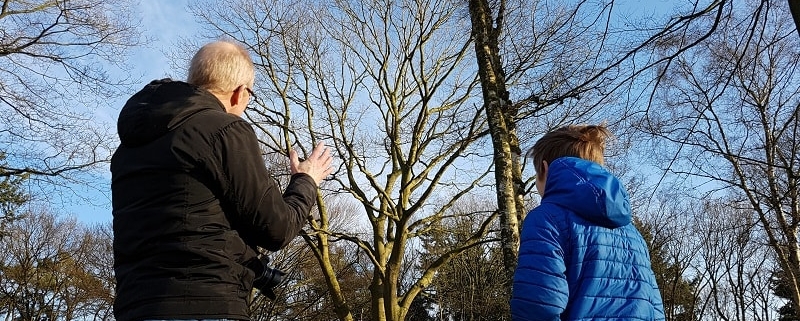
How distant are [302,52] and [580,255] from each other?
39.2 ft

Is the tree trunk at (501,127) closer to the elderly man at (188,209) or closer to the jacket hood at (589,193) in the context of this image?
the jacket hood at (589,193)

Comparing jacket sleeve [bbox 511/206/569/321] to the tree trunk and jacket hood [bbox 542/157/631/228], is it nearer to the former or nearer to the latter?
jacket hood [bbox 542/157/631/228]

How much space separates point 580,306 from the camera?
200 cm

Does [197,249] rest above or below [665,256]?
below

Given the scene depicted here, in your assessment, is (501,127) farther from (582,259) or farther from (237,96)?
(237,96)

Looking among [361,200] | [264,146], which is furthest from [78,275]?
[361,200]

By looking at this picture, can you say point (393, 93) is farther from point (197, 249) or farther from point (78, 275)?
point (78, 275)

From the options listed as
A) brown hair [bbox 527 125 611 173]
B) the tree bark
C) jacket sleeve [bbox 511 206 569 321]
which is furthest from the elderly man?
the tree bark

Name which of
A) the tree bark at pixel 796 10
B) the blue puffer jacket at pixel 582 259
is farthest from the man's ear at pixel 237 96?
the tree bark at pixel 796 10

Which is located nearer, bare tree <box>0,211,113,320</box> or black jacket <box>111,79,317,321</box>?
black jacket <box>111,79,317,321</box>

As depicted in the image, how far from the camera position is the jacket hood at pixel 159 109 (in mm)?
1727

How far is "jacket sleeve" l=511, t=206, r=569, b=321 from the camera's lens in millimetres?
1931

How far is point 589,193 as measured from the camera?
6.81 feet

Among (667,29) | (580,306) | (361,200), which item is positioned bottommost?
(580,306)
